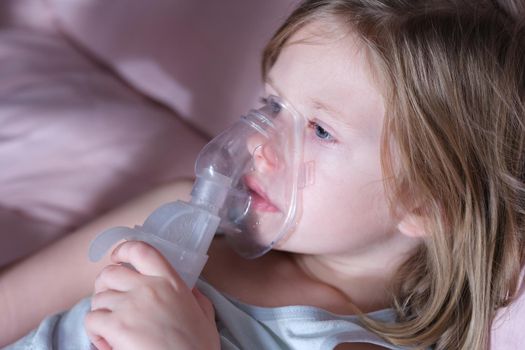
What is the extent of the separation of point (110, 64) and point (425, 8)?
0.88 meters

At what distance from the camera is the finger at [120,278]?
1.00 metres

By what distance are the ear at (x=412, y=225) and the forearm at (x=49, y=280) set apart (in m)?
0.41

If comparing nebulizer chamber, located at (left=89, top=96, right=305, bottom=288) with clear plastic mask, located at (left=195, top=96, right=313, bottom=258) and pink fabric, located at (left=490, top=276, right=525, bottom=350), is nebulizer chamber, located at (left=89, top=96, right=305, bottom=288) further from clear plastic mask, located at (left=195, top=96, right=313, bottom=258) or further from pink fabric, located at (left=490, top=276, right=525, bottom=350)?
pink fabric, located at (left=490, top=276, right=525, bottom=350)

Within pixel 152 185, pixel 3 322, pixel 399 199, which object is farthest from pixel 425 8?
pixel 3 322

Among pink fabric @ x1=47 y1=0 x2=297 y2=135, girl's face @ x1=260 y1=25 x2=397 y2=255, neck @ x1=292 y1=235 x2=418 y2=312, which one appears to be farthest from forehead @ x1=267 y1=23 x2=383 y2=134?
pink fabric @ x1=47 y1=0 x2=297 y2=135

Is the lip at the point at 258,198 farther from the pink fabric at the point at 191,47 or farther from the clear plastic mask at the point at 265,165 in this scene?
the pink fabric at the point at 191,47

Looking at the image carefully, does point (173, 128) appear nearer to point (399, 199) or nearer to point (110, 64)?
point (110, 64)

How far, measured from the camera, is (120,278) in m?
1.00

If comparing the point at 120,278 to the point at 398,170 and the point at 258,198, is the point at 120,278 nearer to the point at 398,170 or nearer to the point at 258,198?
the point at 258,198

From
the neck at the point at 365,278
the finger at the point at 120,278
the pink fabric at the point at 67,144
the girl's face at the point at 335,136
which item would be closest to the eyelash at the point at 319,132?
the girl's face at the point at 335,136

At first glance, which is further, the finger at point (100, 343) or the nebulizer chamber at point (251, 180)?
the nebulizer chamber at point (251, 180)

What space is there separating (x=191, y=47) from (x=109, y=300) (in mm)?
840

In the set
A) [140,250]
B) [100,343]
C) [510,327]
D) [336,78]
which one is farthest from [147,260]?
[510,327]

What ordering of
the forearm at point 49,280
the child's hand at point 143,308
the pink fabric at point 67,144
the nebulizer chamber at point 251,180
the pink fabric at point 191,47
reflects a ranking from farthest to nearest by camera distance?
the pink fabric at point 191,47
the pink fabric at point 67,144
the forearm at point 49,280
the nebulizer chamber at point 251,180
the child's hand at point 143,308
